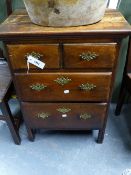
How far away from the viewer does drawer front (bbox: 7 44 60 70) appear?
0.98 metres

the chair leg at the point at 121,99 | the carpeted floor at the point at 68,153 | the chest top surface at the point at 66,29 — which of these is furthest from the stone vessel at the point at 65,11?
the carpeted floor at the point at 68,153

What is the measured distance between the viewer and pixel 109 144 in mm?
1466

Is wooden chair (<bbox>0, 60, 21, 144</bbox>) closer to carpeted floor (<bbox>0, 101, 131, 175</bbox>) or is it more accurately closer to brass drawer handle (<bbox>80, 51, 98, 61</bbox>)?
carpeted floor (<bbox>0, 101, 131, 175</bbox>)

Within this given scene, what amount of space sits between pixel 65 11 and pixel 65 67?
27cm

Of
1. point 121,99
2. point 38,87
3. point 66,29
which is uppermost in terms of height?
point 66,29

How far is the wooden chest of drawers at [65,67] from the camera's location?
0.92 metres

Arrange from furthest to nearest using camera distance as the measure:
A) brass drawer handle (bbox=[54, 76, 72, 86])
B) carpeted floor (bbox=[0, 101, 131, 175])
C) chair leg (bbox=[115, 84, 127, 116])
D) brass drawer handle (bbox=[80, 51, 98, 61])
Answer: chair leg (bbox=[115, 84, 127, 116]) < carpeted floor (bbox=[0, 101, 131, 175]) < brass drawer handle (bbox=[54, 76, 72, 86]) < brass drawer handle (bbox=[80, 51, 98, 61])

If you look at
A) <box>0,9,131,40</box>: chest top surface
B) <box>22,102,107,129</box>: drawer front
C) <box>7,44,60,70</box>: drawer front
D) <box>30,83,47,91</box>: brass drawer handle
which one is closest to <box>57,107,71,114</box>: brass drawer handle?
<box>22,102,107,129</box>: drawer front

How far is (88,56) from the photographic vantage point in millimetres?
983

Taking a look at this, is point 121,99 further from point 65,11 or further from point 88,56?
point 65,11

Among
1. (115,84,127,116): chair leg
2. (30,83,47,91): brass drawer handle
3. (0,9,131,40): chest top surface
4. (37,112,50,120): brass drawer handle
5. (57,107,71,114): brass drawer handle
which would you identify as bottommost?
(115,84,127,116): chair leg

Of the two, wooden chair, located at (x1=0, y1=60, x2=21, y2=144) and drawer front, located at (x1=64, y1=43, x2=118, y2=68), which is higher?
drawer front, located at (x1=64, y1=43, x2=118, y2=68)

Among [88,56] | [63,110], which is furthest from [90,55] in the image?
[63,110]

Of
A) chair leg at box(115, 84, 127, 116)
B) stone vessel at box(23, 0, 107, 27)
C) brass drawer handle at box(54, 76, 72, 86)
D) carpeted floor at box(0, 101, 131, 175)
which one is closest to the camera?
stone vessel at box(23, 0, 107, 27)
